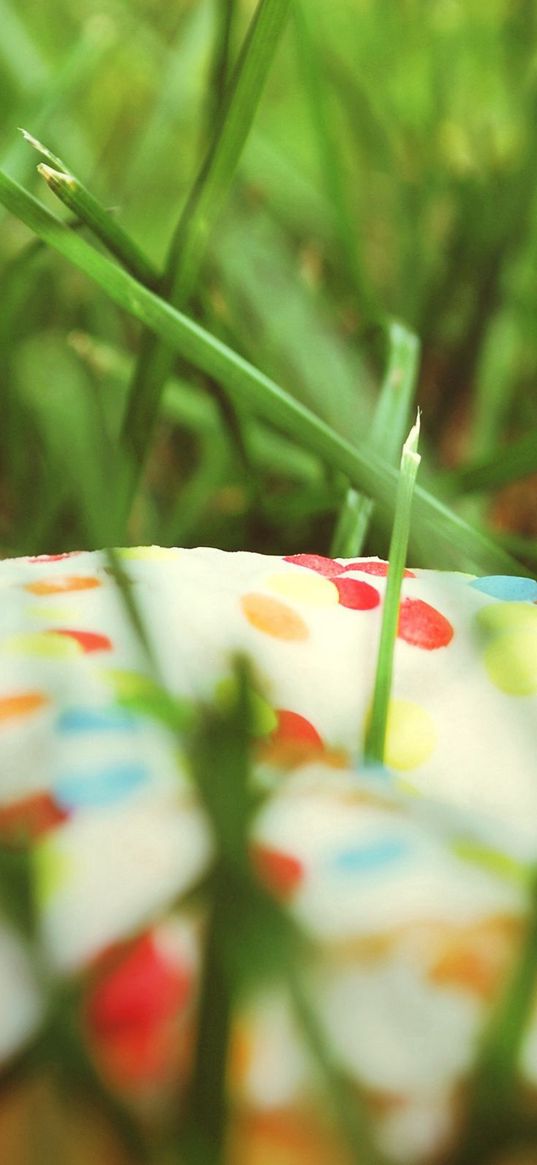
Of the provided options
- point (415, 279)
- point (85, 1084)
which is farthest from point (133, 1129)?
point (415, 279)

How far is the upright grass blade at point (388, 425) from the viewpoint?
0.31 m

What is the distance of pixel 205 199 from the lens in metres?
0.31

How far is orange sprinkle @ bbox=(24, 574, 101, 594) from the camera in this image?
0.19 metres

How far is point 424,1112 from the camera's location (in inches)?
4.5

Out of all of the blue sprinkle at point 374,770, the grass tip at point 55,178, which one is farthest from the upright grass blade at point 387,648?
the grass tip at point 55,178

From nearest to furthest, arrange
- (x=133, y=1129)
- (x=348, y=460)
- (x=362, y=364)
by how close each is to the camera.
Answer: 1. (x=133, y=1129)
2. (x=348, y=460)
3. (x=362, y=364)

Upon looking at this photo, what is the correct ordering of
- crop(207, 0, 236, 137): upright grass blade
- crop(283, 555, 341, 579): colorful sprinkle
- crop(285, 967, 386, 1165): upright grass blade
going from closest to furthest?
crop(285, 967, 386, 1165): upright grass blade < crop(283, 555, 341, 579): colorful sprinkle < crop(207, 0, 236, 137): upright grass blade

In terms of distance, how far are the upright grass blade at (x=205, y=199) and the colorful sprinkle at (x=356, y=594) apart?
139mm

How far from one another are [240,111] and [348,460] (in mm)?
108

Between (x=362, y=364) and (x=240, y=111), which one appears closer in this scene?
(x=240, y=111)

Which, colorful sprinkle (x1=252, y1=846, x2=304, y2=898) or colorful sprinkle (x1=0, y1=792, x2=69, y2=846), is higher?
colorful sprinkle (x1=252, y1=846, x2=304, y2=898)

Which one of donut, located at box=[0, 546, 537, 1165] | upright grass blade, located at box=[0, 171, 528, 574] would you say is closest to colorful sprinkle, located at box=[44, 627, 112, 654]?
donut, located at box=[0, 546, 537, 1165]

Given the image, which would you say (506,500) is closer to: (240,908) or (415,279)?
(415,279)

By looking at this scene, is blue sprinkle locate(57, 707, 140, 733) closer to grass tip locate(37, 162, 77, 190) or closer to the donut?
the donut
